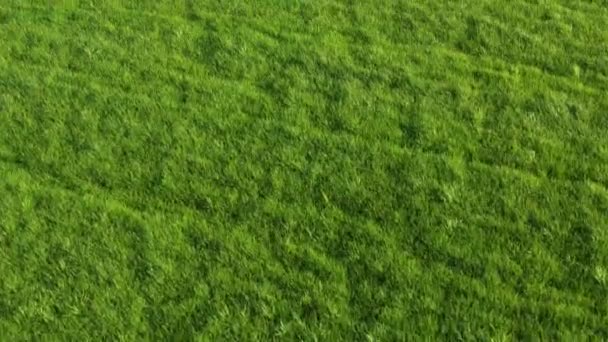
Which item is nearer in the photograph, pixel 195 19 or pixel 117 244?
pixel 117 244

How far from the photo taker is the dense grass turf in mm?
8023

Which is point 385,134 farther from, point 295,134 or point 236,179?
point 236,179

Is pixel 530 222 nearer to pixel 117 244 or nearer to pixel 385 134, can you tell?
pixel 385 134

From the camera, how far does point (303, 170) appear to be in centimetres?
973

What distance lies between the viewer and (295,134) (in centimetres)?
1029

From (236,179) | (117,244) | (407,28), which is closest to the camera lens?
(117,244)

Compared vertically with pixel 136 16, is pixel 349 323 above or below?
below

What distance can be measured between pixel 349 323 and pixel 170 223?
2600 mm

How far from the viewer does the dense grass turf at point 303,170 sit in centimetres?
802

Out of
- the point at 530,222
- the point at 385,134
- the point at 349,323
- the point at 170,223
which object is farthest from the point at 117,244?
the point at 530,222

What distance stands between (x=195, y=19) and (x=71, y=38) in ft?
7.01

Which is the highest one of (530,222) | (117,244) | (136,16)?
(136,16)

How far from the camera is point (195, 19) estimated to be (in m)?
13.1

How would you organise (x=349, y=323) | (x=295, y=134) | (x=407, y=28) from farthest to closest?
(x=407, y=28) → (x=295, y=134) → (x=349, y=323)
